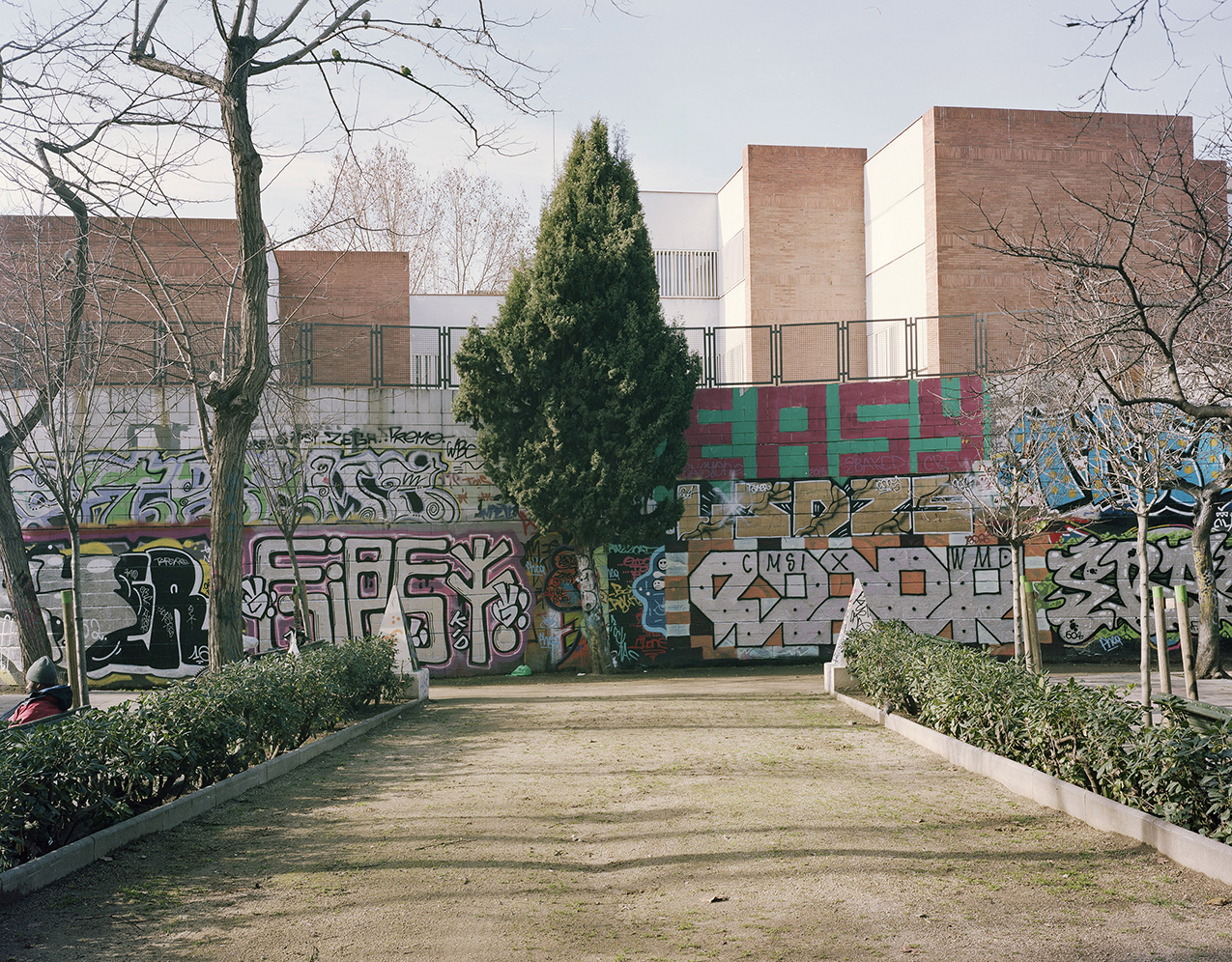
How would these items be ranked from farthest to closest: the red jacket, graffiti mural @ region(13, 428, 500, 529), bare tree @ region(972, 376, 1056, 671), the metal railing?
the metal railing, graffiti mural @ region(13, 428, 500, 529), bare tree @ region(972, 376, 1056, 671), the red jacket

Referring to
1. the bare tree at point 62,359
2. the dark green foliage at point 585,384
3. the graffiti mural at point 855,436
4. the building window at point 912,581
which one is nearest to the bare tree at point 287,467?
the dark green foliage at point 585,384

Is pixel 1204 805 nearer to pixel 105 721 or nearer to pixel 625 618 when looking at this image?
pixel 105 721

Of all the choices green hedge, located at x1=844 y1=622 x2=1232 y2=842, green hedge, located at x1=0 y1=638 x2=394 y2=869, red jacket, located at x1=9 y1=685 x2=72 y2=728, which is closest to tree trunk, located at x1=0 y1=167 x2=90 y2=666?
red jacket, located at x1=9 y1=685 x2=72 y2=728

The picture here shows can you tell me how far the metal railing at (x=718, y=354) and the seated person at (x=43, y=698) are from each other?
11210mm

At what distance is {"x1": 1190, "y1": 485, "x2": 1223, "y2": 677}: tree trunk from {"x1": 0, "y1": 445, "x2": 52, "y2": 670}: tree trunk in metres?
16.5

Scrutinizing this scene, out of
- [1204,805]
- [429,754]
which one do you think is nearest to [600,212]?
[429,754]

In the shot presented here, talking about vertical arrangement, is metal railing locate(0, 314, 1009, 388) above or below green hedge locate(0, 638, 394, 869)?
above

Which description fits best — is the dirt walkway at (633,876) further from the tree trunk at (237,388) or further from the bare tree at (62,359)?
the bare tree at (62,359)

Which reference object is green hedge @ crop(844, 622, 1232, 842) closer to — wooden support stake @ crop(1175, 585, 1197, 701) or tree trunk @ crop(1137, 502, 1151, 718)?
tree trunk @ crop(1137, 502, 1151, 718)

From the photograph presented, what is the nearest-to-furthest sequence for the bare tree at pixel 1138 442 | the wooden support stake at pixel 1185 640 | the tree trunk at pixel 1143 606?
the tree trunk at pixel 1143 606, the wooden support stake at pixel 1185 640, the bare tree at pixel 1138 442

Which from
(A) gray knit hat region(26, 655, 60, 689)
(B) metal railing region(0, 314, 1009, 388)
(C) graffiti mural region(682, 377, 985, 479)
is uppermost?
(B) metal railing region(0, 314, 1009, 388)

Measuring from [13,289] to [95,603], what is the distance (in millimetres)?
6686

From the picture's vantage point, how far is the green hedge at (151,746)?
5.19 m

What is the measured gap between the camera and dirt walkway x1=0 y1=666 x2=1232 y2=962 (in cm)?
424
